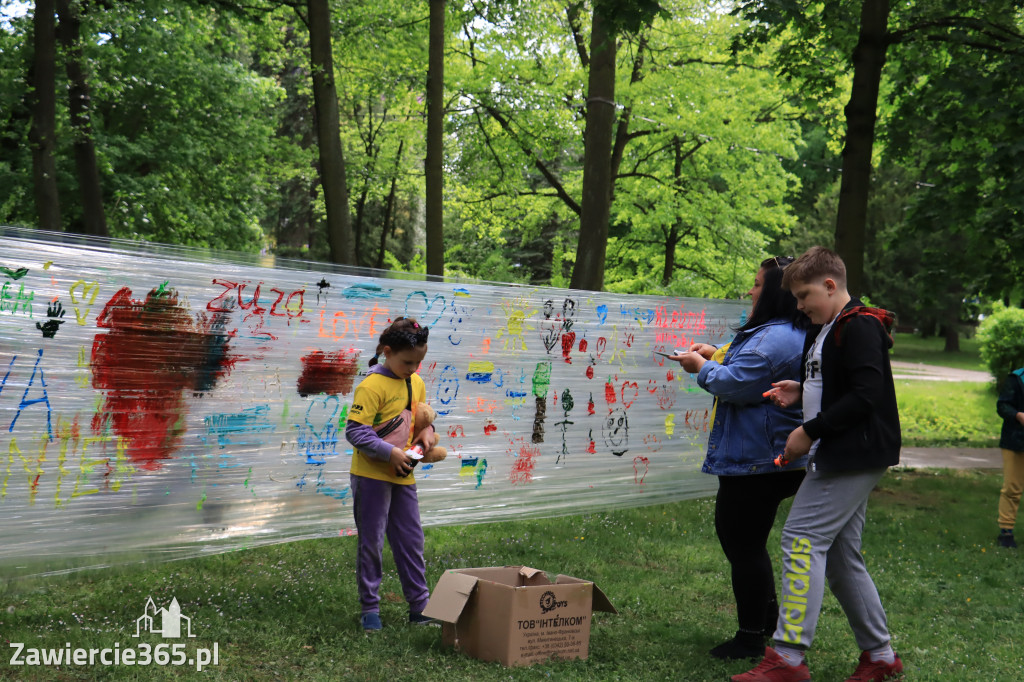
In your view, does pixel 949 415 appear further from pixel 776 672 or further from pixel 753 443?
pixel 776 672

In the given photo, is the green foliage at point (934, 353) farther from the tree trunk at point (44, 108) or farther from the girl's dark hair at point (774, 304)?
the girl's dark hair at point (774, 304)

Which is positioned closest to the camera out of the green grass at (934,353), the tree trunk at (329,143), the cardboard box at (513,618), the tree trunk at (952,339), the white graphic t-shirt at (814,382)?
the white graphic t-shirt at (814,382)

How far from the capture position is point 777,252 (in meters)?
35.7

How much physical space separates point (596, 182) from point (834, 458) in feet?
21.0

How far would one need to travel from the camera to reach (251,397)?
4.82 metres

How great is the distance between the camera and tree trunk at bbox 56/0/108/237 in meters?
10.8

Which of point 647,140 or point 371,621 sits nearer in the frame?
point 371,621

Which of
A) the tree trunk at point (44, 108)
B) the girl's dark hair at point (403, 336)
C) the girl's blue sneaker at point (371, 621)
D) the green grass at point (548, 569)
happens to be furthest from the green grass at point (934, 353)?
the girl's blue sneaker at point (371, 621)

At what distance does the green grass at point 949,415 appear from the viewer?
1623 centimetres

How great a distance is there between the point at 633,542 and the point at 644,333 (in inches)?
68.5

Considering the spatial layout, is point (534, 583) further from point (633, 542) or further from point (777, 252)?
point (777, 252)

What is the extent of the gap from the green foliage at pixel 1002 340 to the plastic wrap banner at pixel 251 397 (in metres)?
16.0

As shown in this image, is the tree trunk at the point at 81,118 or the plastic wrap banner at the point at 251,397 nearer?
the plastic wrap banner at the point at 251,397

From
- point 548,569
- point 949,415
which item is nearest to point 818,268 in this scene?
point 548,569
